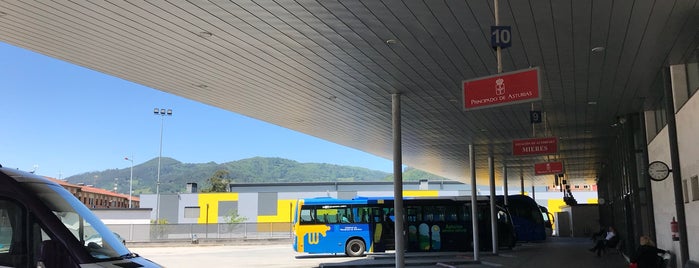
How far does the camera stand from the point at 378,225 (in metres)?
24.3

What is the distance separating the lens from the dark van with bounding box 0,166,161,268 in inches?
181

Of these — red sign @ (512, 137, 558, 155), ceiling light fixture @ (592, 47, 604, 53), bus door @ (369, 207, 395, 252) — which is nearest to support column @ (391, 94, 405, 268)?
red sign @ (512, 137, 558, 155)

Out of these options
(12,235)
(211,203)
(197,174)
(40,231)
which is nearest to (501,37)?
(40,231)

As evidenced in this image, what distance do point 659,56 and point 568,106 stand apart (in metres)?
4.93

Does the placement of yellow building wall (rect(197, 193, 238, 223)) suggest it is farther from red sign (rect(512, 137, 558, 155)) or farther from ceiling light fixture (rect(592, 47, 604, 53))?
ceiling light fixture (rect(592, 47, 604, 53))

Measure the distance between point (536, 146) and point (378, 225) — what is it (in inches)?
430

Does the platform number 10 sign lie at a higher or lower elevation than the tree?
lower

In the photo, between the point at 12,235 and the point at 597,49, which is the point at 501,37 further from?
the point at 12,235

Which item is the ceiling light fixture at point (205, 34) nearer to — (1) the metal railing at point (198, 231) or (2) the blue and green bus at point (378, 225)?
(2) the blue and green bus at point (378, 225)

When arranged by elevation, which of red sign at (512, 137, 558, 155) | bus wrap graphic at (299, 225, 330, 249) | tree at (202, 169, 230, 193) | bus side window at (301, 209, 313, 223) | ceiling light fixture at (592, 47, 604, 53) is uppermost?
tree at (202, 169, 230, 193)

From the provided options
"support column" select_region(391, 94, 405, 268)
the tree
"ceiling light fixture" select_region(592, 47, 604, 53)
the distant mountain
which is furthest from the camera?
the distant mountain

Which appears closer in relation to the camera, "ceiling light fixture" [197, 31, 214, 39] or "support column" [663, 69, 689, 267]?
"ceiling light fixture" [197, 31, 214, 39]

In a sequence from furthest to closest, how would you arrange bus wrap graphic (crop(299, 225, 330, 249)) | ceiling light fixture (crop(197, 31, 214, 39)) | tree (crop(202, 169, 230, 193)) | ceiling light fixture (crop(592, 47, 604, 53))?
1. tree (crop(202, 169, 230, 193))
2. bus wrap graphic (crop(299, 225, 330, 249))
3. ceiling light fixture (crop(592, 47, 604, 53))
4. ceiling light fixture (crop(197, 31, 214, 39))

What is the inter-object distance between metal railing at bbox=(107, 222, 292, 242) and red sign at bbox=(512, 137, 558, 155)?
30.1 m
